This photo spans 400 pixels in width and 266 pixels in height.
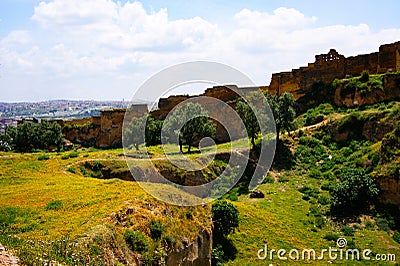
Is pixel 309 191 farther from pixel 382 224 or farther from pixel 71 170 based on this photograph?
pixel 71 170

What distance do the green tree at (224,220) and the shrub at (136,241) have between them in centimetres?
914

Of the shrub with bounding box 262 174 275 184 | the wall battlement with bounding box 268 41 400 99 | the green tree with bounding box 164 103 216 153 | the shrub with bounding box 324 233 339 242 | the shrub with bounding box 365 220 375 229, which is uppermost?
the wall battlement with bounding box 268 41 400 99

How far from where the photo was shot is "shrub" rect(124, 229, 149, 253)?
13.1 m

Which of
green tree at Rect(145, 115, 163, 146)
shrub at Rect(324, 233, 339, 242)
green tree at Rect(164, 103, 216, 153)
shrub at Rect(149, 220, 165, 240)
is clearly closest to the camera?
shrub at Rect(149, 220, 165, 240)

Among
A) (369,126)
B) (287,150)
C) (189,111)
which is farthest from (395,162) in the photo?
(189,111)

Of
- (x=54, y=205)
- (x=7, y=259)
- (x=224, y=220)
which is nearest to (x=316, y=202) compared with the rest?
(x=224, y=220)

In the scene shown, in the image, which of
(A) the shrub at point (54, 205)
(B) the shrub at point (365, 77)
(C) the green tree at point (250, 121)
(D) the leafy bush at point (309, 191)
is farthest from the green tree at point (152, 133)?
(A) the shrub at point (54, 205)

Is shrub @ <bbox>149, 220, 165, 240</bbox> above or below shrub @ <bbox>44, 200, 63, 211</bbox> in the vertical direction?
below

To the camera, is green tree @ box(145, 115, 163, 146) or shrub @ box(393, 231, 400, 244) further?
green tree @ box(145, 115, 163, 146)

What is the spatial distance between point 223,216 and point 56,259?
14.1 metres

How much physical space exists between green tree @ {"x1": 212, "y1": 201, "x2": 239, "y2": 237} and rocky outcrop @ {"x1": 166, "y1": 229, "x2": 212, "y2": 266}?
4.41 metres

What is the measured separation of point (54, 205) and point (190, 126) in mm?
21342

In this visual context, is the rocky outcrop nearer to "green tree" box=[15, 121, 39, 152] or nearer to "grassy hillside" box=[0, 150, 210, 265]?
"grassy hillside" box=[0, 150, 210, 265]

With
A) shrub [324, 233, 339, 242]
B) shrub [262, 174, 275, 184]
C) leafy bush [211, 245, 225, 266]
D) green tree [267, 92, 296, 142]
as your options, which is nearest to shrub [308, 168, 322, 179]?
shrub [262, 174, 275, 184]
